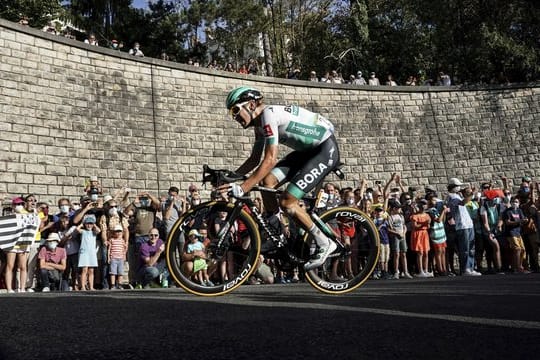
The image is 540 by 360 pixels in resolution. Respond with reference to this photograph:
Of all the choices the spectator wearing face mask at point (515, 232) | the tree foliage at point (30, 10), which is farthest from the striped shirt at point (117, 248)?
the tree foliage at point (30, 10)

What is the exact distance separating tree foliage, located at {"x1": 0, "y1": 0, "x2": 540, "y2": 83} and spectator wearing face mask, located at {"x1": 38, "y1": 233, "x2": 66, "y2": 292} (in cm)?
Answer: 2329

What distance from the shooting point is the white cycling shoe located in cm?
602

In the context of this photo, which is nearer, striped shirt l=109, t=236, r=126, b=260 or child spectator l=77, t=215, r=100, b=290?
child spectator l=77, t=215, r=100, b=290

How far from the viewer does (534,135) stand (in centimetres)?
3144

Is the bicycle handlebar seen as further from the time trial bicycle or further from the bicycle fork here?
the bicycle fork

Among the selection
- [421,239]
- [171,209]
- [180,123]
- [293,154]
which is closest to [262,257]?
[171,209]

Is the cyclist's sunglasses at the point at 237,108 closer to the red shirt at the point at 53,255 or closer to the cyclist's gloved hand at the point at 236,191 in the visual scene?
the cyclist's gloved hand at the point at 236,191

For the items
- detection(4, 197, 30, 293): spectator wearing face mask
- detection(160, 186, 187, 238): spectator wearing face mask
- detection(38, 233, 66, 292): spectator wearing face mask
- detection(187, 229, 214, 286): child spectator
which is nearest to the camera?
detection(187, 229, 214, 286): child spectator

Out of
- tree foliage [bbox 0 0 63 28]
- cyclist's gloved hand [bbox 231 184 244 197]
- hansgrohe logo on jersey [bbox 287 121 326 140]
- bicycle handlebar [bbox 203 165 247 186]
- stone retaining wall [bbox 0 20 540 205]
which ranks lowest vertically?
cyclist's gloved hand [bbox 231 184 244 197]

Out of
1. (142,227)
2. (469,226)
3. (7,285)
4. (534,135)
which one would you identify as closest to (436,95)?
(534,135)

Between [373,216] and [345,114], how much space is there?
57.2 ft

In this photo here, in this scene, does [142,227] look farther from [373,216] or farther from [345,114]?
[345,114]

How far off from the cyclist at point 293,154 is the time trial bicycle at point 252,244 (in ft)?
0.44

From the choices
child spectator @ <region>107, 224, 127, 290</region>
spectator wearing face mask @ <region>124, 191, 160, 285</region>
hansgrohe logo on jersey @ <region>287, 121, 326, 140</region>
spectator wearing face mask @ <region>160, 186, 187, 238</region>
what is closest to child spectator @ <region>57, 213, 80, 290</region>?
child spectator @ <region>107, 224, 127, 290</region>
